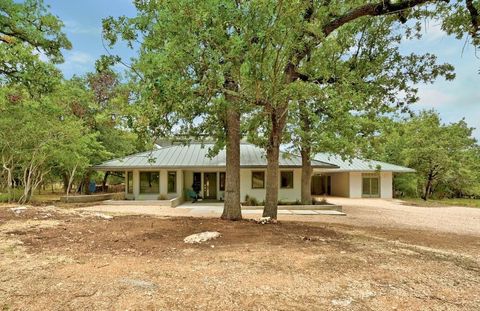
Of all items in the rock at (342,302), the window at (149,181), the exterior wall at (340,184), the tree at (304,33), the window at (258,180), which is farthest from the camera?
the exterior wall at (340,184)

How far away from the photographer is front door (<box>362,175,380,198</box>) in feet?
88.1

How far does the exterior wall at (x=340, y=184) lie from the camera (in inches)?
1069

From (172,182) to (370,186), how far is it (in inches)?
633

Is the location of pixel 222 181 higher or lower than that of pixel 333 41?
lower

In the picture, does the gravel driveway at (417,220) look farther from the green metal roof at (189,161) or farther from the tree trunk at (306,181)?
the green metal roof at (189,161)

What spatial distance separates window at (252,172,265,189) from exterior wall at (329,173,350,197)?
916 centimetres

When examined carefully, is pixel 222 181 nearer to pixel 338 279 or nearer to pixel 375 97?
pixel 375 97

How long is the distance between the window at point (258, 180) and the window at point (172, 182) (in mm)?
5254

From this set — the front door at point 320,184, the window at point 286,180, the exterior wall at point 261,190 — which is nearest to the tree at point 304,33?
the exterior wall at point 261,190

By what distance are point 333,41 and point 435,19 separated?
2810mm

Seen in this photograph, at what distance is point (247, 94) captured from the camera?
712 cm

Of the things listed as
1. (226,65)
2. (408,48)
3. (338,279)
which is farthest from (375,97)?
(338,279)

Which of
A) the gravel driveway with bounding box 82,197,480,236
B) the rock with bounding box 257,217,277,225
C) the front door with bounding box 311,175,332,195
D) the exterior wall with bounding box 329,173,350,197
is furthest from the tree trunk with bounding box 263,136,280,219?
the front door with bounding box 311,175,332,195

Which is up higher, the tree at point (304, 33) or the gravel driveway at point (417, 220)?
the tree at point (304, 33)
